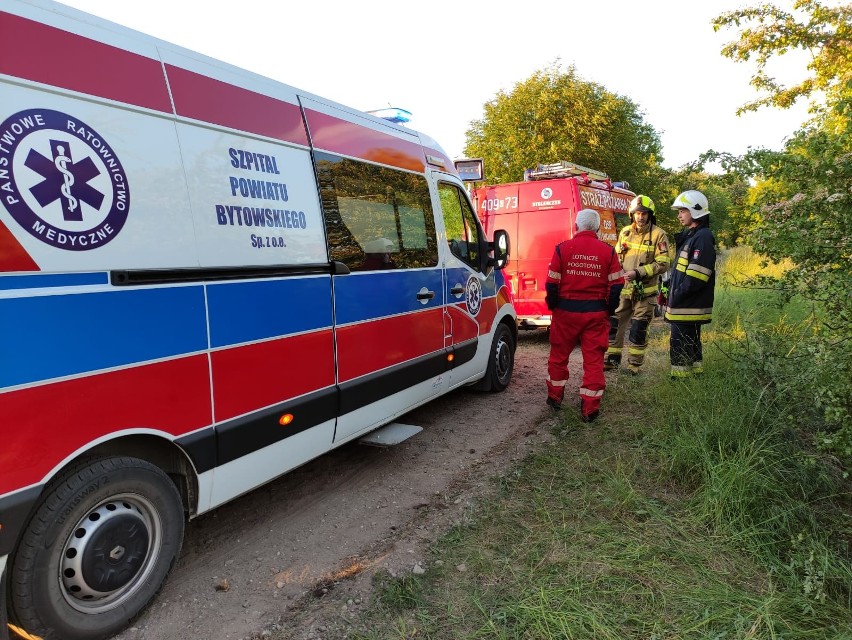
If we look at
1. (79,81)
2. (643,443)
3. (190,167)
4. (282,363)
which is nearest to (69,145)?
(79,81)

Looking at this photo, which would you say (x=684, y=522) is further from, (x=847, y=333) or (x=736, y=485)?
(x=847, y=333)

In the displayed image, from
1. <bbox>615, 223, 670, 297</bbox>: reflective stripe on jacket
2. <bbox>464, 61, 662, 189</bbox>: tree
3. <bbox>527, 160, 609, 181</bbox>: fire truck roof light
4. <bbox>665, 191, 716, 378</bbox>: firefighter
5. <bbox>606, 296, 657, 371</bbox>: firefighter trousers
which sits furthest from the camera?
<bbox>464, 61, 662, 189</bbox>: tree

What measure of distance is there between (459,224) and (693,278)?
87.5 inches

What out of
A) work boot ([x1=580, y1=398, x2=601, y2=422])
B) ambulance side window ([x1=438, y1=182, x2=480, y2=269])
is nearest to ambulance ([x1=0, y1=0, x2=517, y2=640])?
ambulance side window ([x1=438, y1=182, x2=480, y2=269])

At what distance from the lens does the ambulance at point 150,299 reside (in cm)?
198

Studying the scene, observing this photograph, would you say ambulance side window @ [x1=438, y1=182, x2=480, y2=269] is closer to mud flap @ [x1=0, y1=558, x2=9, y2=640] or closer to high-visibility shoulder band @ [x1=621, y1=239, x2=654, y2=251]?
high-visibility shoulder band @ [x1=621, y1=239, x2=654, y2=251]

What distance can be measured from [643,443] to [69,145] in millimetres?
3966

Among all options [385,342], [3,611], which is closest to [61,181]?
[3,611]

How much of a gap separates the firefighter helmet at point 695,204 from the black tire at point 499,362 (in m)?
2.13

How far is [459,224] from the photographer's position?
521 cm

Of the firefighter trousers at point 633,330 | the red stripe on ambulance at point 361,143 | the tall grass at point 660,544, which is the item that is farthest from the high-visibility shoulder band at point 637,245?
the red stripe on ambulance at point 361,143

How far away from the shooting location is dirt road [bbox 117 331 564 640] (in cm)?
256

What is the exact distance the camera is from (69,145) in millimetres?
2088

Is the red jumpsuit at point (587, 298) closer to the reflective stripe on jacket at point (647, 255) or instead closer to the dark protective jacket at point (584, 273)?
the dark protective jacket at point (584, 273)
